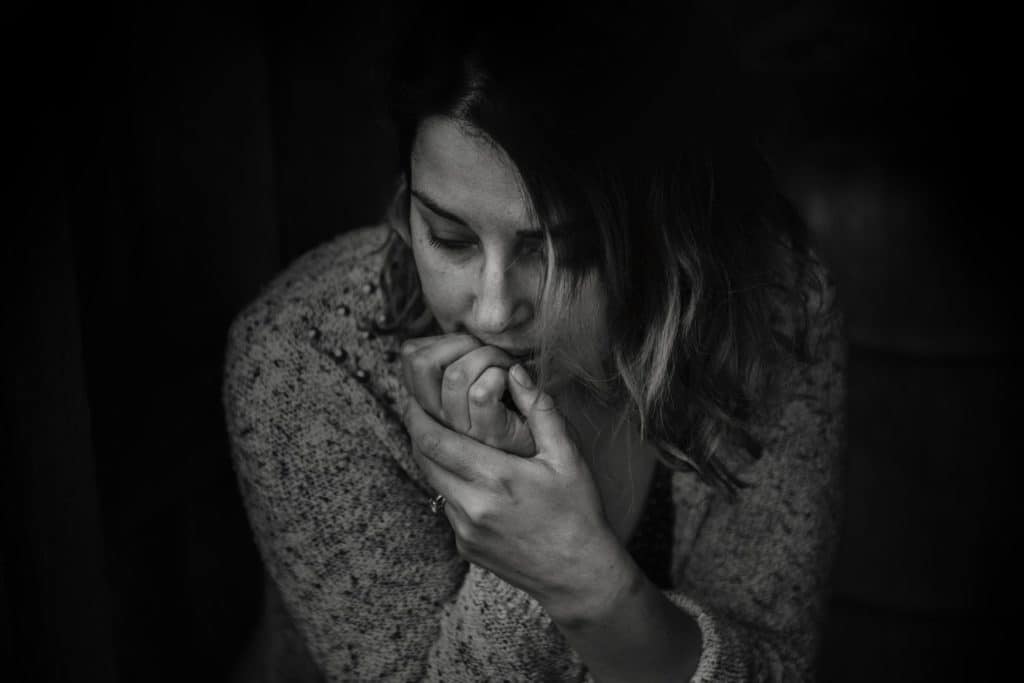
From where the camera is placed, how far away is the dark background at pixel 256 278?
74 cm

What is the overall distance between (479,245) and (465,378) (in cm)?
13

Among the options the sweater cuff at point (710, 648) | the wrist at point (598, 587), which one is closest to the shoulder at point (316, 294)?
the wrist at point (598, 587)

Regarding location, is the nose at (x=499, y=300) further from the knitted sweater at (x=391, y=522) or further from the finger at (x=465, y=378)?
the knitted sweater at (x=391, y=522)

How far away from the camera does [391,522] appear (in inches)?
36.8

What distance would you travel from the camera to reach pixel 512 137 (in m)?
0.73

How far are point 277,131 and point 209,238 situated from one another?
0.83 ft

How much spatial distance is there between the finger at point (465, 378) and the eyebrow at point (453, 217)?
135mm

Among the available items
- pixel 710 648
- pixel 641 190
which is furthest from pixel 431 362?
pixel 710 648

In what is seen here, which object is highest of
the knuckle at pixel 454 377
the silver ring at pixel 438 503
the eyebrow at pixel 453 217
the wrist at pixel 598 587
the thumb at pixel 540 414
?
the eyebrow at pixel 453 217

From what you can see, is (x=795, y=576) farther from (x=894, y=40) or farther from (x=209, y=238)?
(x=894, y=40)

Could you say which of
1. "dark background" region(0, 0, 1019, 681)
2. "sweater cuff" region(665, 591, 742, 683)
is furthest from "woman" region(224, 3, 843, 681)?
"dark background" region(0, 0, 1019, 681)

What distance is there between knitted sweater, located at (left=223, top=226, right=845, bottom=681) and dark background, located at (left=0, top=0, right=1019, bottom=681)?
0.47 ft

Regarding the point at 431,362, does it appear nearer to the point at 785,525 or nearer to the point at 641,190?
the point at 641,190

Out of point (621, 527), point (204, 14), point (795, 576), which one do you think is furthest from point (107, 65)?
point (795, 576)
